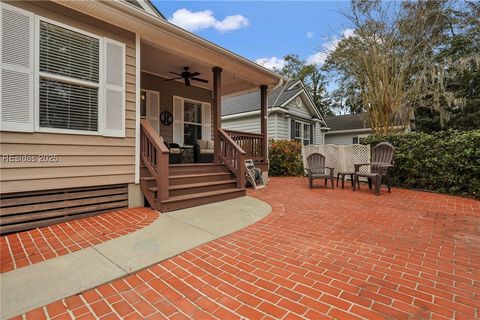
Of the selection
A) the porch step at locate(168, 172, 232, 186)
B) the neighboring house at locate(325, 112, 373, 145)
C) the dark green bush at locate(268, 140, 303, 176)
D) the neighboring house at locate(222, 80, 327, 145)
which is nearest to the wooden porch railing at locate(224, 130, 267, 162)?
the porch step at locate(168, 172, 232, 186)

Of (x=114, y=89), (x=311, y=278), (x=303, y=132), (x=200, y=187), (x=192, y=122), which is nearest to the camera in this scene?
(x=311, y=278)

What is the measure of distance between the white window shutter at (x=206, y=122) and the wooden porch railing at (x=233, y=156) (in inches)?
107

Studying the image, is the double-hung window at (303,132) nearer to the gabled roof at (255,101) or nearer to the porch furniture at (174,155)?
the gabled roof at (255,101)

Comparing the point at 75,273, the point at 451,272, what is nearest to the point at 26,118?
the point at 75,273

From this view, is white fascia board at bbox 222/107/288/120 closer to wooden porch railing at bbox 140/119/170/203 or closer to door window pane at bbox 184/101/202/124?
door window pane at bbox 184/101/202/124

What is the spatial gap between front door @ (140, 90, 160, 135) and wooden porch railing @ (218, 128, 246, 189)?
7.85 feet

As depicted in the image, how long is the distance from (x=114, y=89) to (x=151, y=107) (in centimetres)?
316

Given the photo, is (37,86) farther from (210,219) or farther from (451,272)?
(451,272)

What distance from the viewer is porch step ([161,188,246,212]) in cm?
408

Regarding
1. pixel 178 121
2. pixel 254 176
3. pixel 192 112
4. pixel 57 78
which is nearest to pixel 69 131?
pixel 57 78

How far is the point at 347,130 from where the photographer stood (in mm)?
17406

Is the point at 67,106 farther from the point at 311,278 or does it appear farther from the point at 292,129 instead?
the point at 292,129

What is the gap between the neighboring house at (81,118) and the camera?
3219mm

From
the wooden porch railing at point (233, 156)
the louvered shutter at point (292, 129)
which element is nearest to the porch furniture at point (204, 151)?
the wooden porch railing at point (233, 156)
